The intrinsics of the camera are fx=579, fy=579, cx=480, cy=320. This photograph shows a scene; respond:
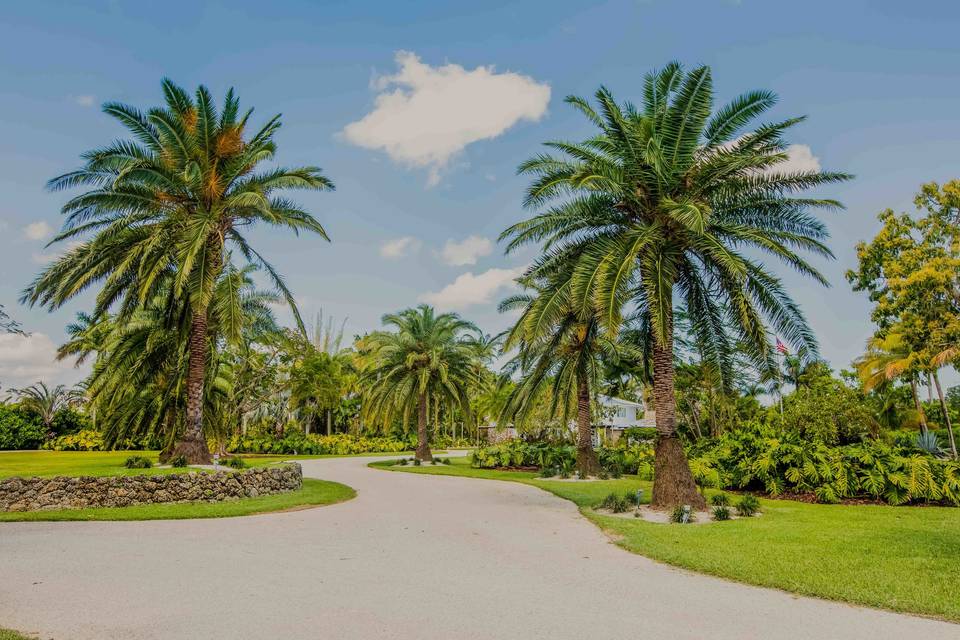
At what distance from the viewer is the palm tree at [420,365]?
2794 centimetres

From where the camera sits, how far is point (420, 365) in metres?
28.5

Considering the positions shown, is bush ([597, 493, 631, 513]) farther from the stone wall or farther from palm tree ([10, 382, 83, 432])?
palm tree ([10, 382, 83, 432])

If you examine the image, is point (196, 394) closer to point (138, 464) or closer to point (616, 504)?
point (138, 464)

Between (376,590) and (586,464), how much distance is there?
1541 cm

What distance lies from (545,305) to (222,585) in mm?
8350

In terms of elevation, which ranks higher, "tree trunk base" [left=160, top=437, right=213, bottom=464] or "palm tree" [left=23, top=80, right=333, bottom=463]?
"palm tree" [left=23, top=80, right=333, bottom=463]

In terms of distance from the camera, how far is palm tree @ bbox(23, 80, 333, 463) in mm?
14852

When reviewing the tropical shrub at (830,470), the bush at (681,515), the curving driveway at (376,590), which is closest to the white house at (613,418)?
the tropical shrub at (830,470)

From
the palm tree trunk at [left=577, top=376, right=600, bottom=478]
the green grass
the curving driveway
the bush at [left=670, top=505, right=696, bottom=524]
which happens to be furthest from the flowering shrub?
the bush at [left=670, top=505, right=696, bottom=524]

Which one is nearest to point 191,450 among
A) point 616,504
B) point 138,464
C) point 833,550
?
point 138,464

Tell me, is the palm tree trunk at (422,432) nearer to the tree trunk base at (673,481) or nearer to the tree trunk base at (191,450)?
the tree trunk base at (191,450)

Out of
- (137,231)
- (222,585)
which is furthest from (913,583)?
(137,231)

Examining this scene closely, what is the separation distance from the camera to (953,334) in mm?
20328

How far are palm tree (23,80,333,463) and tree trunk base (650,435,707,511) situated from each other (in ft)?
36.4
